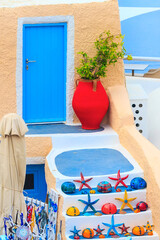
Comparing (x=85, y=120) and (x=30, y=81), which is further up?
(x=30, y=81)

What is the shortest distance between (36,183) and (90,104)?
6.61ft

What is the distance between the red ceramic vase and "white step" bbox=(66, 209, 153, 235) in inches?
113

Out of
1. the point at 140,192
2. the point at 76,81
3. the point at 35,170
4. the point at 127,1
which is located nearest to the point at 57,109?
the point at 76,81

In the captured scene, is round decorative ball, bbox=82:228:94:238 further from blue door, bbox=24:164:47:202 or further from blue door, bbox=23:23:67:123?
blue door, bbox=23:23:67:123

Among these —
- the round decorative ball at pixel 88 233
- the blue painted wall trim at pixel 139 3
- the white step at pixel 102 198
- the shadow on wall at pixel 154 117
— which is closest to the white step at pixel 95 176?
the white step at pixel 102 198

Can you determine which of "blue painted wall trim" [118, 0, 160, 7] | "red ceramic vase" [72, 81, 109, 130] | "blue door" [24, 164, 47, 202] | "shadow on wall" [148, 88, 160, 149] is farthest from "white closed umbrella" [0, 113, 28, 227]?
"blue painted wall trim" [118, 0, 160, 7]

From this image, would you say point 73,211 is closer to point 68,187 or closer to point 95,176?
point 68,187

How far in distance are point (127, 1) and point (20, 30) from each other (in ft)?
19.7

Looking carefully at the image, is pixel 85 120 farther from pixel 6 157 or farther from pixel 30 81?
pixel 6 157

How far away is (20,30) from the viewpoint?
1088cm

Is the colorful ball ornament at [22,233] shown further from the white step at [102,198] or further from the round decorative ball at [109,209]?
the round decorative ball at [109,209]

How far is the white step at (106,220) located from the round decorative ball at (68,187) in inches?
19.1

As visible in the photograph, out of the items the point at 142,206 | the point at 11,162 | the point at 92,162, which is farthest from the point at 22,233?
the point at 92,162

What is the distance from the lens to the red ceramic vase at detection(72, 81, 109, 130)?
10.5 m
